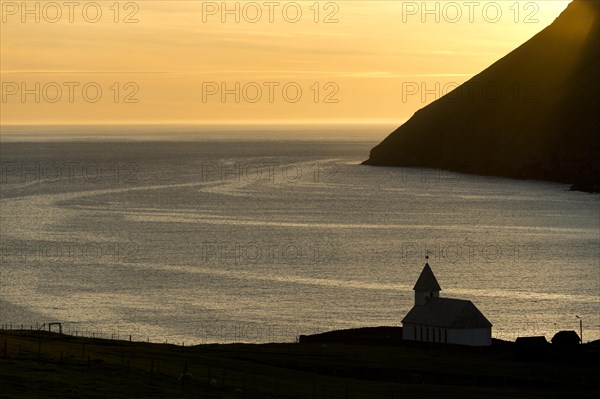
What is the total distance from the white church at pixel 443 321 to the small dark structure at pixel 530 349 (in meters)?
7.39

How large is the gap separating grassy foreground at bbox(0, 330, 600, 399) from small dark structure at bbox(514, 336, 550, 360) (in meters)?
0.70

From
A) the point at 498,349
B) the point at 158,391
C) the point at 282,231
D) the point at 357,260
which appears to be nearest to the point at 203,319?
the point at 498,349

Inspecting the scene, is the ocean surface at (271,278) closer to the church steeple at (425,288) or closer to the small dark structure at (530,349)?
the church steeple at (425,288)

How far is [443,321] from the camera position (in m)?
90.6

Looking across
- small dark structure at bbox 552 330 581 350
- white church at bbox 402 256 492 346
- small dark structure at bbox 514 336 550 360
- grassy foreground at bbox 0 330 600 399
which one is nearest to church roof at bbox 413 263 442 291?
white church at bbox 402 256 492 346

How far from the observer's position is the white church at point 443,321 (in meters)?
89.7

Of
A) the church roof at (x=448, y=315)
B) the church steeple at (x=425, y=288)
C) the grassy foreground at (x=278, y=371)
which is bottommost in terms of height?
the grassy foreground at (x=278, y=371)

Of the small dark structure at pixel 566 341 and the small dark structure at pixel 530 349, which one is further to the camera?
the small dark structure at pixel 566 341

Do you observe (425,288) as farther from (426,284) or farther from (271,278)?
(271,278)

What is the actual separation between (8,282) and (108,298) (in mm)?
14695

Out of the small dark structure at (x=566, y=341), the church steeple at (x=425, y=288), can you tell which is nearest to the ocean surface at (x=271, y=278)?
the church steeple at (x=425, y=288)

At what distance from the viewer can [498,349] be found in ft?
286

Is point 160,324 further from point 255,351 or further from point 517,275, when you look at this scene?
point 517,275

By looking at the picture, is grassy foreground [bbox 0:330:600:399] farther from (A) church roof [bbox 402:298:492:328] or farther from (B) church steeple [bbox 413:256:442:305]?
(B) church steeple [bbox 413:256:442:305]
